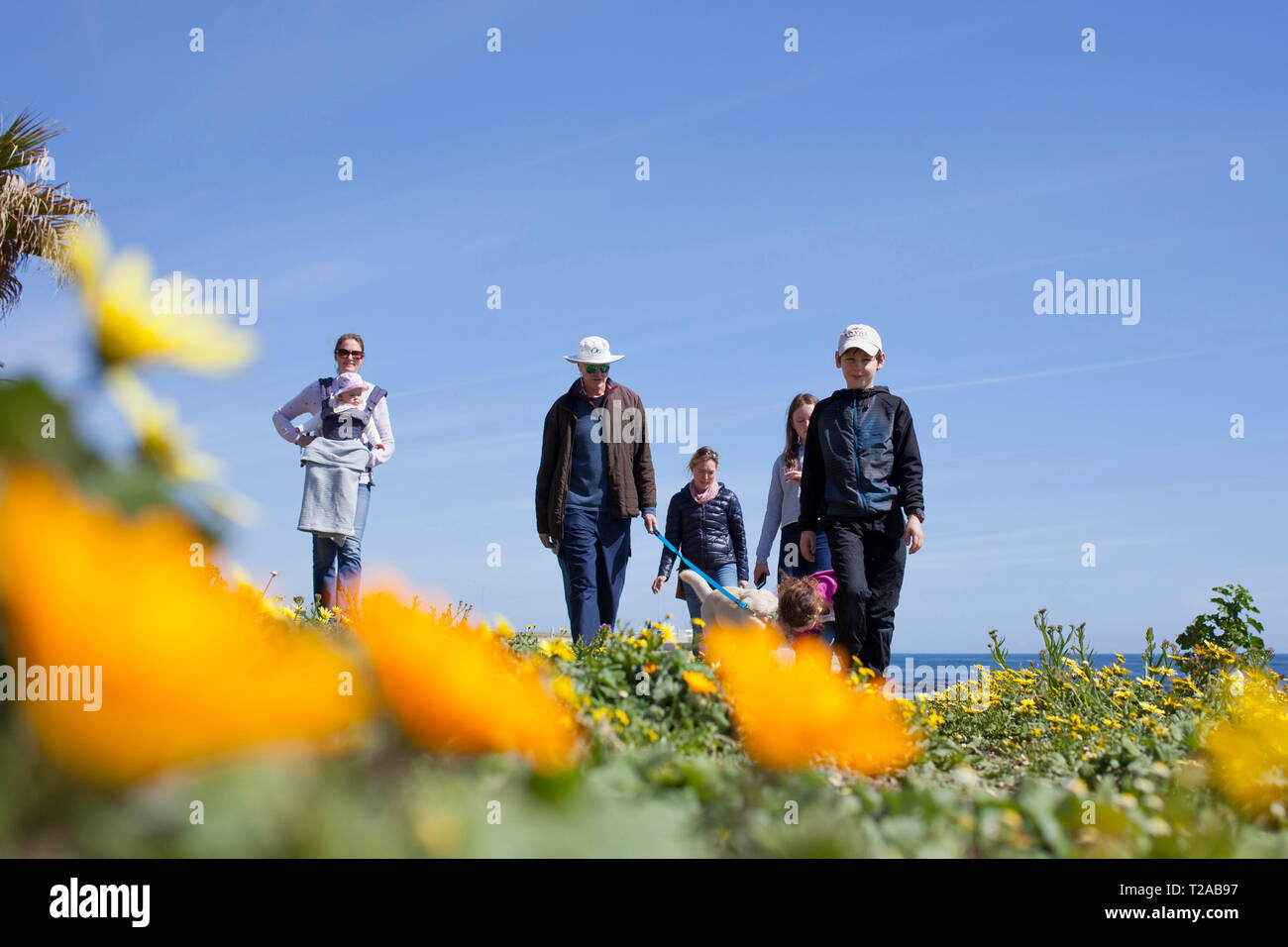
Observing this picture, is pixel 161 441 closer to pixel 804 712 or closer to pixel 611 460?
pixel 804 712

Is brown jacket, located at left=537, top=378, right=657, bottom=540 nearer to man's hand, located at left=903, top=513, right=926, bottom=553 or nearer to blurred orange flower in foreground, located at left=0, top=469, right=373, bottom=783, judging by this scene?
man's hand, located at left=903, top=513, right=926, bottom=553

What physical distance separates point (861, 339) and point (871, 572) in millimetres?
1346

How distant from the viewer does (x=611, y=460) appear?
6.88 m

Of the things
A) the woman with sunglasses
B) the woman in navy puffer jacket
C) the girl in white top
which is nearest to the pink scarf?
the woman in navy puffer jacket

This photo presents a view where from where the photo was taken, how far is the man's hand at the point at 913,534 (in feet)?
18.0

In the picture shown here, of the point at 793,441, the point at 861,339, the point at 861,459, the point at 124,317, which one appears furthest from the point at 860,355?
the point at 124,317

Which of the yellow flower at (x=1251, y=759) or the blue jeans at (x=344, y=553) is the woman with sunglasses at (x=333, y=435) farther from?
the yellow flower at (x=1251, y=759)

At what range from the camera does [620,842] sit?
2.81 feet

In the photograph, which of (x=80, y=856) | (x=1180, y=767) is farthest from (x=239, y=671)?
(x=1180, y=767)

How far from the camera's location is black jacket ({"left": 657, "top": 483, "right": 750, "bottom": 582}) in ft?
27.4

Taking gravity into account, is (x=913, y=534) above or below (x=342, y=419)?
below

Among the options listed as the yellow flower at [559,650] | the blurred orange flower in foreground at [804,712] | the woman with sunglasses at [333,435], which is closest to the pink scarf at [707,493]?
the woman with sunglasses at [333,435]

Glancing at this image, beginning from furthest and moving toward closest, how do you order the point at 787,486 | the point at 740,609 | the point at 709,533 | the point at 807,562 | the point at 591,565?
1. the point at 709,533
2. the point at 787,486
3. the point at 591,565
4. the point at 807,562
5. the point at 740,609
